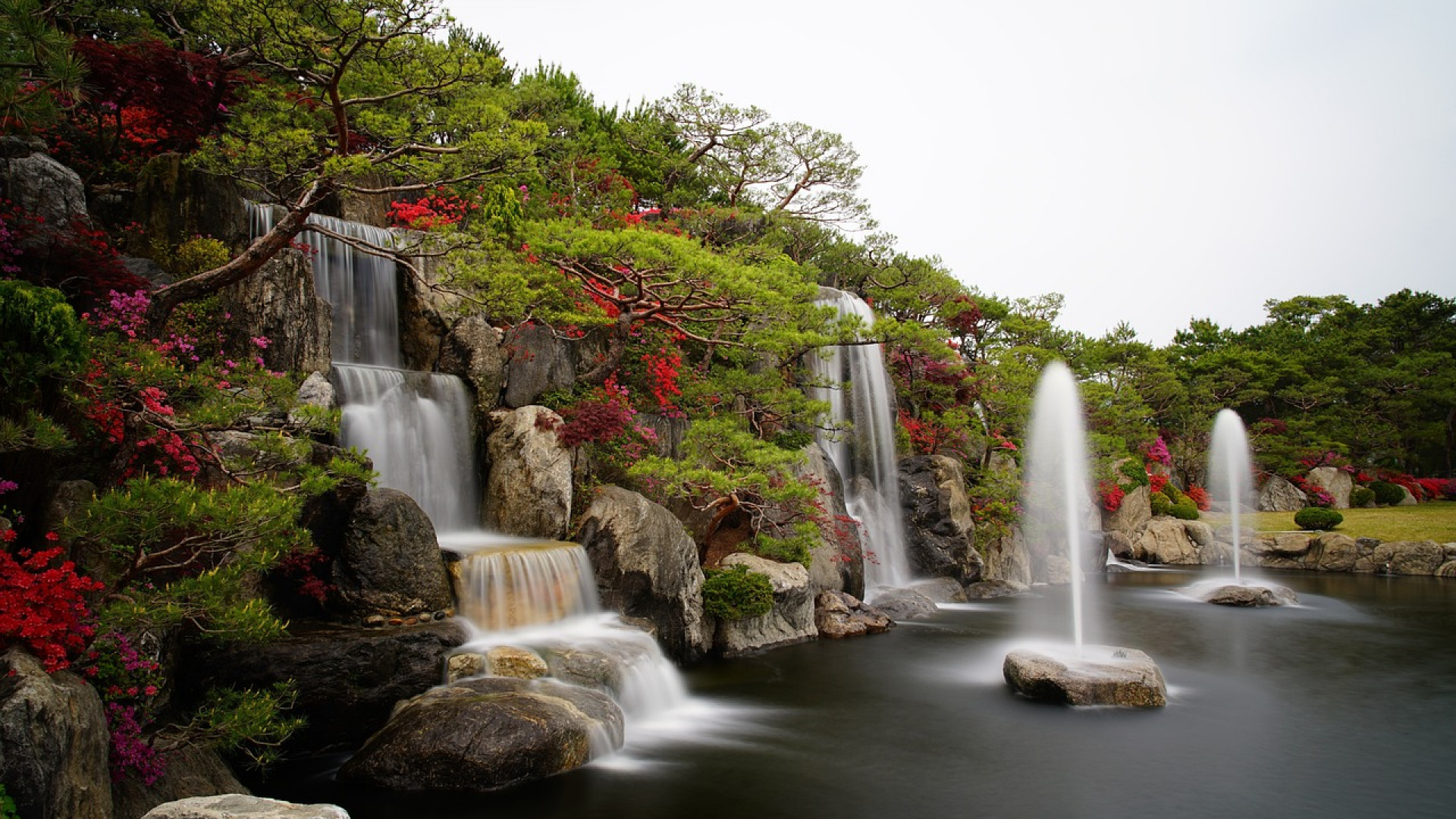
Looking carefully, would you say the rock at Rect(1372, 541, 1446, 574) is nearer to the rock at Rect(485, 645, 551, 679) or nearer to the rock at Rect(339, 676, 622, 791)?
the rock at Rect(339, 676, 622, 791)

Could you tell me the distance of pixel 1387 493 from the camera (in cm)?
3250

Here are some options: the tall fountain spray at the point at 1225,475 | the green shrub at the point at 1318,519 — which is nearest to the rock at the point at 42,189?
the tall fountain spray at the point at 1225,475

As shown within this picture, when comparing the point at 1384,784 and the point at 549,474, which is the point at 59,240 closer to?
the point at 549,474

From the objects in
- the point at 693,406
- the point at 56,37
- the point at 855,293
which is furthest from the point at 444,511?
the point at 855,293

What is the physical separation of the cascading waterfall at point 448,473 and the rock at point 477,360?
26 centimetres

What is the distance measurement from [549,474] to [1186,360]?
118ft

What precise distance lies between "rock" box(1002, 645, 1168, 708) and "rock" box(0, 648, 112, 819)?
9861 mm

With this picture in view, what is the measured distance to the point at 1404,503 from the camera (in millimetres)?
32906

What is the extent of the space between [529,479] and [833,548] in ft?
23.6

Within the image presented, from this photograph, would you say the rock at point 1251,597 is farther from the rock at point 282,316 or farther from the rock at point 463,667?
the rock at point 282,316

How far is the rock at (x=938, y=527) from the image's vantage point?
19859 millimetres

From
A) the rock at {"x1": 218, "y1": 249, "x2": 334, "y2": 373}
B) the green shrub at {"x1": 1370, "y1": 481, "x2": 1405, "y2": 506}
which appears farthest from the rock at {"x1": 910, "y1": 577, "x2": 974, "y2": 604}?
the green shrub at {"x1": 1370, "y1": 481, "x2": 1405, "y2": 506}

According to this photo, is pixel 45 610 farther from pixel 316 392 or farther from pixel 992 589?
pixel 992 589

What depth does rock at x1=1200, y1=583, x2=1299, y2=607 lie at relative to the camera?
712 inches
